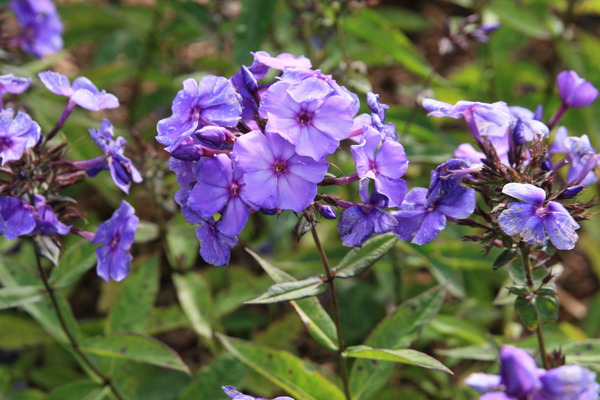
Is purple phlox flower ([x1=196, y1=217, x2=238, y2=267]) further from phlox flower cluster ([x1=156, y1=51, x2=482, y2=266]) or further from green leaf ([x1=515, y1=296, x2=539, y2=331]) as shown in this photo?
green leaf ([x1=515, y1=296, x2=539, y2=331])

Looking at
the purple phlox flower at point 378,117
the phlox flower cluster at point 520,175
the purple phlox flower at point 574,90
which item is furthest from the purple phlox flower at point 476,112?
the purple phlox flower at point 574,90

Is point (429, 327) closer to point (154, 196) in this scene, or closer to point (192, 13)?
point (154, 196)

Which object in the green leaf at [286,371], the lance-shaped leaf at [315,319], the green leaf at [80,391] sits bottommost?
the green leaf at [80,391]

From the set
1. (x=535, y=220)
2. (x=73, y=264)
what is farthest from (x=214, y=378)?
(x=535, y=220)

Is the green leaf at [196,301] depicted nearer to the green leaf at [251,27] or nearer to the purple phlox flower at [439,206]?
the green leaf at [251,27]

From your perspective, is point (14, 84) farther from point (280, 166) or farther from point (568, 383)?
point (568, 383)

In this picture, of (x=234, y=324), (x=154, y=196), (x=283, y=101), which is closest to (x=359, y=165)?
(x=283, y=101)

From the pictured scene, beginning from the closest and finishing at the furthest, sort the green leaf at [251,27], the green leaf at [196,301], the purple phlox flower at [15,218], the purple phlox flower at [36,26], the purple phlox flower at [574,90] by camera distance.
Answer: the purple phlox flower at [15,218]
the purple phlox flower at [574,90]
the green leaf at [196,301]
the green leaf at [251,27]
the purple phlox flower at [36,26]

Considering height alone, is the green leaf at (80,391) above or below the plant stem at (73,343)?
below
